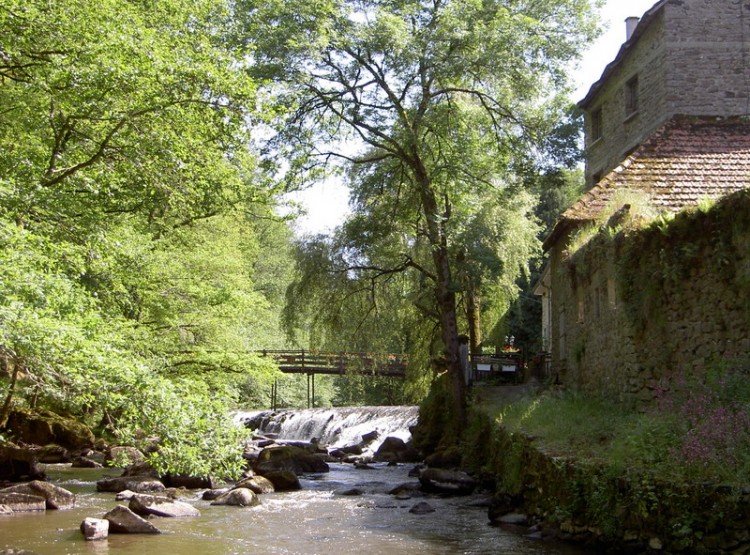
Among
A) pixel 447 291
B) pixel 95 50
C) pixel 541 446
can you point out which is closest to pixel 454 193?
pixel 447 291

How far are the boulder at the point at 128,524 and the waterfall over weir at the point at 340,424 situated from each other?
1452cm

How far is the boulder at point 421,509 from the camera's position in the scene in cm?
1235

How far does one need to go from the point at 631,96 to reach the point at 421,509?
1166 cm

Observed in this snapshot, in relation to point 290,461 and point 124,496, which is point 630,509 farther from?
point 290,461

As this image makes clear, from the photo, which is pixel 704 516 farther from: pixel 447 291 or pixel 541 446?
pixel 447 291

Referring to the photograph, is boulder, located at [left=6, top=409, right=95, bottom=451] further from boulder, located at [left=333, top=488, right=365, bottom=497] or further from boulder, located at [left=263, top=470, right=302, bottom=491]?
boulder, located at [left=333, top=488, right=365, bottom=497]

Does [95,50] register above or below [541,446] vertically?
above

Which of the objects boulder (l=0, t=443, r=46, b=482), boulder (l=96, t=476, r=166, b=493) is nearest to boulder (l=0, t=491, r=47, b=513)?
boulder (l=96, t=476, r=166, b=493)

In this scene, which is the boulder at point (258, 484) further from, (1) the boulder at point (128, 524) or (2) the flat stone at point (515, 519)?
(2) the flat stone at point (515, 519)

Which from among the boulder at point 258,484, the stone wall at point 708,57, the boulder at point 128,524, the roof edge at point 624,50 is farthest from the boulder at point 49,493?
the roof edge at point 624,50

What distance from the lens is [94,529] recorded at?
9.95 meters

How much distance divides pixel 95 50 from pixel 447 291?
40.4ft

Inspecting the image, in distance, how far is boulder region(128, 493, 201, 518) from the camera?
1176cm

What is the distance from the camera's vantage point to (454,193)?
21172 millimetres
